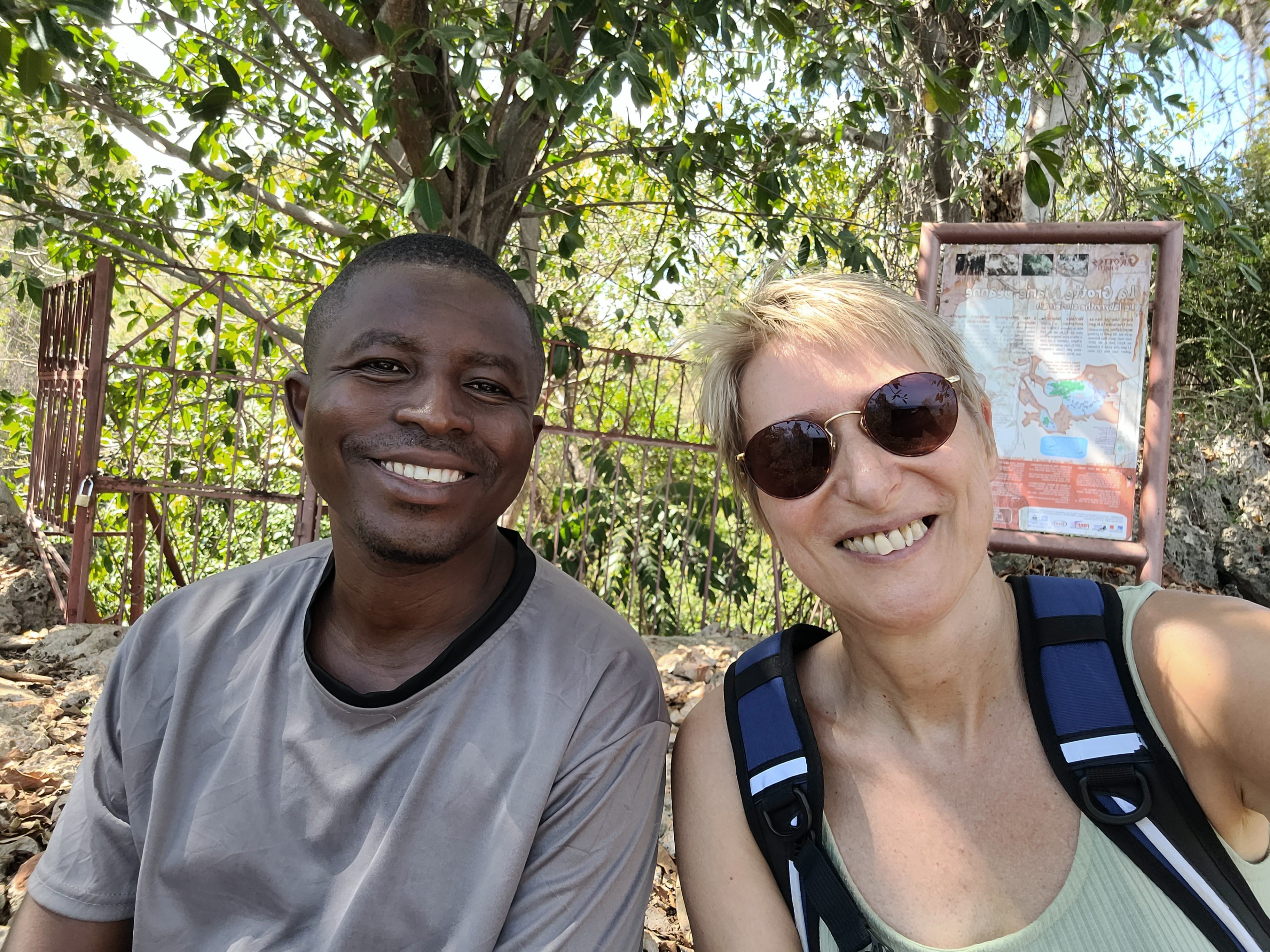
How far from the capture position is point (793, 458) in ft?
5.41

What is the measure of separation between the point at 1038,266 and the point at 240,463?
7401mm

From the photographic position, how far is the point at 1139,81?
3639 mm

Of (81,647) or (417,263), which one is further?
(81,647)

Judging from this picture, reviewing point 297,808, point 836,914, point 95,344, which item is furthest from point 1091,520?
point 95,344

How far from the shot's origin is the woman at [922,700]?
1.40 m

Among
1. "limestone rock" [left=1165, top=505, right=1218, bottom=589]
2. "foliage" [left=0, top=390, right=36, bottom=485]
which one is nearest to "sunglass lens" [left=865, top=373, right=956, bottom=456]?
"limestone rock" [left=1165, top=505, right=1218, bottom=589]

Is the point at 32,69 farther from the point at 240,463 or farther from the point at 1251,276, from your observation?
the point at 240,463

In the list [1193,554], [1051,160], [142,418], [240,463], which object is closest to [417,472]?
[1051,160]

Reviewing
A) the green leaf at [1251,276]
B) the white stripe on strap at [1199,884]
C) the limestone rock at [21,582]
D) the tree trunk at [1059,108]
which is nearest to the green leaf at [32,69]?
the white stripe on strap at [1199,884]

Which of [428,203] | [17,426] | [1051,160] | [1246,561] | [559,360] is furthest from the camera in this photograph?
[17,426]

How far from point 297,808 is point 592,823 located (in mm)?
531

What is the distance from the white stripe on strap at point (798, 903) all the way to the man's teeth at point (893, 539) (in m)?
0.56

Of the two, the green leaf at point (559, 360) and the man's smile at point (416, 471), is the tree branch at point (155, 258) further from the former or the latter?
the man's smile at point (416, 471)

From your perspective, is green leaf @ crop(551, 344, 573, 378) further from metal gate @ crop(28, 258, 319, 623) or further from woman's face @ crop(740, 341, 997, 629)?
woman's face @ crop(740, 341, 997, 629)
